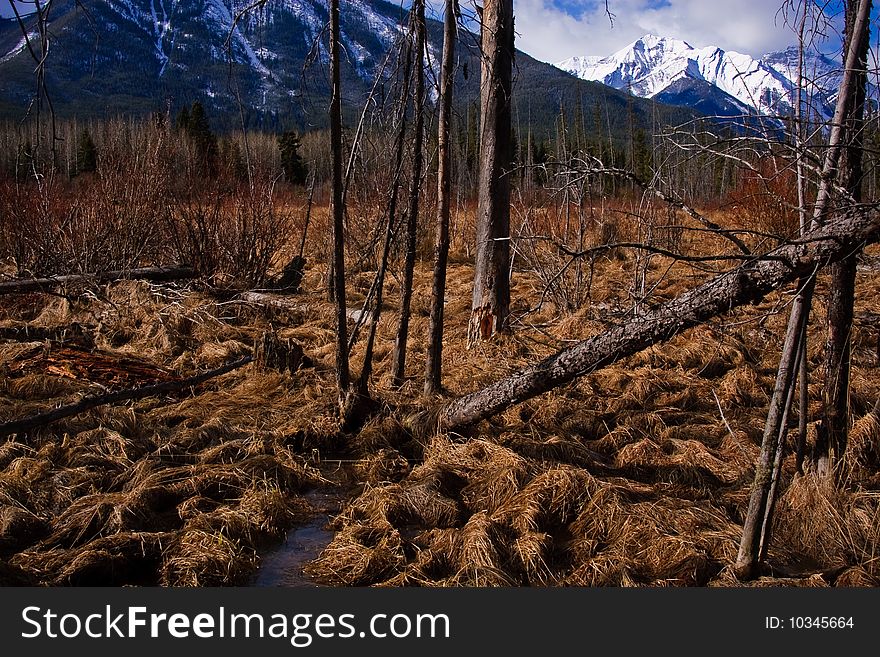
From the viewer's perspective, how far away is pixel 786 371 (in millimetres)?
3111

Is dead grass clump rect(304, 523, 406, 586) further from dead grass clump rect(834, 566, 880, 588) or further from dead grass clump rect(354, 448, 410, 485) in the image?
dead grass clump rect(834, 566, 880, 588)

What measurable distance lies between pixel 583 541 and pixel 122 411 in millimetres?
3733

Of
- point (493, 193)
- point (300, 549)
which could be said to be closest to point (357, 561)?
point (300, 549)

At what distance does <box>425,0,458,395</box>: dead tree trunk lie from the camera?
200 inches

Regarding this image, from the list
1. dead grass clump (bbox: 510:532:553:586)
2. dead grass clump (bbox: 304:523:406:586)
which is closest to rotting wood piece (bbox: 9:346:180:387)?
dead grass clump (bbox: 304:523:406:586)

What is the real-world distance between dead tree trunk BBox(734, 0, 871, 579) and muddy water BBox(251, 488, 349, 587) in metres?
2.18

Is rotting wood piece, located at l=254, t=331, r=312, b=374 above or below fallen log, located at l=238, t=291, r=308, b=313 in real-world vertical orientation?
below

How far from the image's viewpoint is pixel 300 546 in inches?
152

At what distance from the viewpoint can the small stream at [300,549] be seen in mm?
3527

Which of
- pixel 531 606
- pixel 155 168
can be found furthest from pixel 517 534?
pixel 155 168

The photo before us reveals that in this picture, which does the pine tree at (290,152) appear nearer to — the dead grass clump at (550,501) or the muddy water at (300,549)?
the muddy water at (300,549)

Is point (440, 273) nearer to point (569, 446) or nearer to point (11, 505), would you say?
point (569, 446)

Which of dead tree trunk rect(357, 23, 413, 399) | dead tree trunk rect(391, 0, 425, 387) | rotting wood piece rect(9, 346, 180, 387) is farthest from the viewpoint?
rotting wood piece rect(9, 346, 180, 387)

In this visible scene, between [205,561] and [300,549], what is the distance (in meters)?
0.55
